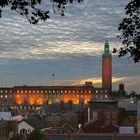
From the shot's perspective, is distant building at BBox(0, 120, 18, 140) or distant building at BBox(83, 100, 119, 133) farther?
distant building at BBox(83, 100, 119, 133)

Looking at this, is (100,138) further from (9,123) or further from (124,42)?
(124,42)

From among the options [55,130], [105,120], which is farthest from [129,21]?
[105,120]

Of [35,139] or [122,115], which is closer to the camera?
[35,139]

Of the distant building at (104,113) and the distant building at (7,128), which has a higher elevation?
the distant building at (104,113)

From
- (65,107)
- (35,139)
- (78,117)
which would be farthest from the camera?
(65,107)

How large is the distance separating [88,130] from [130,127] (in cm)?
675

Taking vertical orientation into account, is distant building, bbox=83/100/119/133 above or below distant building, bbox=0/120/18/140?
above

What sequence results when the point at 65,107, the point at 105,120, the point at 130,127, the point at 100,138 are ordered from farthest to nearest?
the point at 65,107, the point at 105,120, the point at 130,127, the point at 100,138

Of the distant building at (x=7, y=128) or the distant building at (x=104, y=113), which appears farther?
the distant building at (x=104, y=113)

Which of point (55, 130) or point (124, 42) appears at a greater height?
point (124, 42)

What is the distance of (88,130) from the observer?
75812 mm

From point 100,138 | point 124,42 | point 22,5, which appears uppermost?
point 22,5

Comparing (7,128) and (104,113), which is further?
(104,113)

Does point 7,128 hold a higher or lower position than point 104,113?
lower
